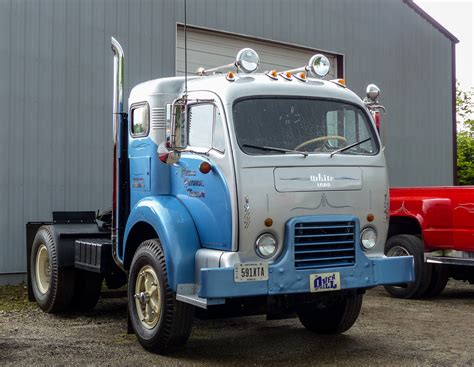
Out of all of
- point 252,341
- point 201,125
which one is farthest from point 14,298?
point 201,125

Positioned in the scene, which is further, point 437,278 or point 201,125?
point 437,278

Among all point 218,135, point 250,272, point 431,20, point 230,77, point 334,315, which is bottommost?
point 334,315

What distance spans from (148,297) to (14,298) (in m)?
3.84

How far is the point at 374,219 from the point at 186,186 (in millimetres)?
1820

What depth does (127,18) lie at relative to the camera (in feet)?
40.0

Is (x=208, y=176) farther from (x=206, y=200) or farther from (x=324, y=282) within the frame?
(x=324, y=282)

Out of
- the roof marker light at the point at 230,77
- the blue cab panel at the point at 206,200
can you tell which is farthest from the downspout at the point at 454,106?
the blue cab panel at the point at 206,200

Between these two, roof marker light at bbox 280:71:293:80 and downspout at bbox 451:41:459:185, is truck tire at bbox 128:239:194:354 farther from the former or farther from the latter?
A: downspout at bbox 451:41:459:185

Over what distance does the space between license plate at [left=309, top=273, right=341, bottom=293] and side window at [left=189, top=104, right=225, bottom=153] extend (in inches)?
55.3

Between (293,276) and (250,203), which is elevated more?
(250,203)

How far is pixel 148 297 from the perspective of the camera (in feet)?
22.5

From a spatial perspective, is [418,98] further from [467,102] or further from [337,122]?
[467,102]

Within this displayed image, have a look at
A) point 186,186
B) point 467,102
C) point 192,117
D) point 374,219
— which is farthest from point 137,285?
point 467,102

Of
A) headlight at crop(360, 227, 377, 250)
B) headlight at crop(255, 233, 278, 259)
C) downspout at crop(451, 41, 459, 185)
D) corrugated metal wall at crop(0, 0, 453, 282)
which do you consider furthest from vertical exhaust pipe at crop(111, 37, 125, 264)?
downspout at crop(451, 41, 459, 185)
